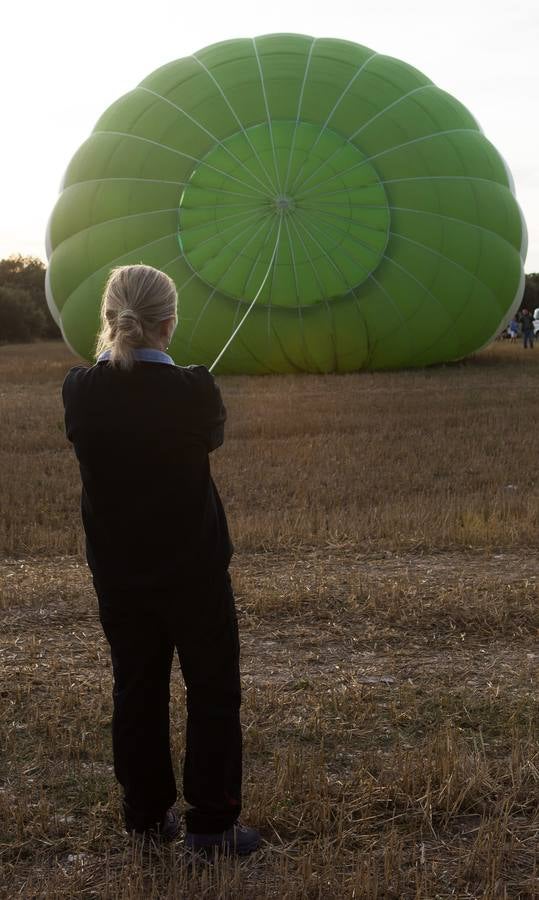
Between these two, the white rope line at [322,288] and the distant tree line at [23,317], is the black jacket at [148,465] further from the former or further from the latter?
the distant tree line at [23,317]

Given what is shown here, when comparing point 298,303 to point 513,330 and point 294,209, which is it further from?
point 513,330

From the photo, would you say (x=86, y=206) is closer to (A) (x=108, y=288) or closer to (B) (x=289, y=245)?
(B) (x=289, y=245)

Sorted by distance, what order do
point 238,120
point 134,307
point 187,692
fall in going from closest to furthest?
point 134,307, point 187,692, point 238,120

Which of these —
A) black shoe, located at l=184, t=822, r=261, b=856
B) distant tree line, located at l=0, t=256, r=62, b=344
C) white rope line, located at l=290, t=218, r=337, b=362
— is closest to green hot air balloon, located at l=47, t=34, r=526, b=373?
white rope line, located at l=290, t=218, r=337, b=362

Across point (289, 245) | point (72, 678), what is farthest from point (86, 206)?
point (72, 678)

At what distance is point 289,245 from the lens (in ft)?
47.7

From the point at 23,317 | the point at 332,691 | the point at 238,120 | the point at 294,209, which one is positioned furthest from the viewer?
the point at 23,317

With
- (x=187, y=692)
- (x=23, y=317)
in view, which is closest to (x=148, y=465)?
(x=187, y=692)

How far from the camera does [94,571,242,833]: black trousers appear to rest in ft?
7.95

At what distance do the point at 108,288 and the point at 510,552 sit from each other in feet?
14.2

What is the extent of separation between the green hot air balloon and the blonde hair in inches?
467

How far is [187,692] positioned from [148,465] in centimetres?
57

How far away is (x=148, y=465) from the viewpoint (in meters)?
2.38

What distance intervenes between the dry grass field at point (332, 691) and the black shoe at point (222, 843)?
37 mm
